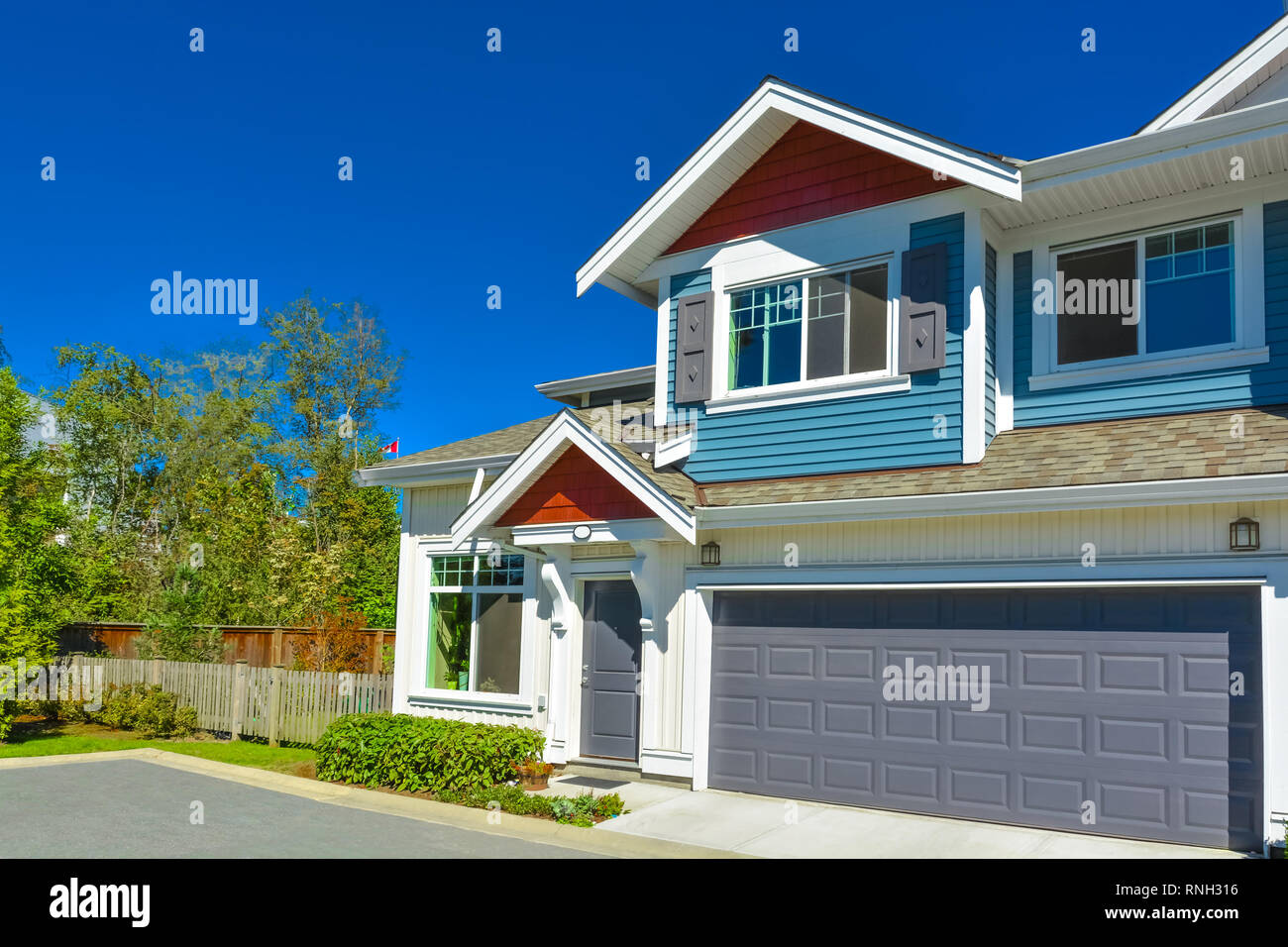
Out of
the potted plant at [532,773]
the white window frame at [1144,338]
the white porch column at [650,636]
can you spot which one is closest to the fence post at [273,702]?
the potted plant at [532,773]

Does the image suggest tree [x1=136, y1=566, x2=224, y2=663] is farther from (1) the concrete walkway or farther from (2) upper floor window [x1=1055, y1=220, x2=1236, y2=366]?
(2) upper floor window [x1=1055, y1=220, x2=1236, y2=366]

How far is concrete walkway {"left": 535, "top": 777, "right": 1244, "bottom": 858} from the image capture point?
338 inches

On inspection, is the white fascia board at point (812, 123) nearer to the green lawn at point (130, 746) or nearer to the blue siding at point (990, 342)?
the blue siding at point (990, 342)

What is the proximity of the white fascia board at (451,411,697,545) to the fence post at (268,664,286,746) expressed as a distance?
17.2ft

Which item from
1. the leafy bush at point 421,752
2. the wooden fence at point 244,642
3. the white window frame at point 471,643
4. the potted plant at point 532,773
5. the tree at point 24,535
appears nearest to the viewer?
the leafy bush at point 421,752

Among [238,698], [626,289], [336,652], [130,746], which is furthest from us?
[336,652]

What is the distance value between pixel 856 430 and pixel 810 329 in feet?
4.38

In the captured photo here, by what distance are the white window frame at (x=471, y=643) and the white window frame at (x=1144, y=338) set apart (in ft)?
22.4

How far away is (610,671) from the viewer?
41.2 ft

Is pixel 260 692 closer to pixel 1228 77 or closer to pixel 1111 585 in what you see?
pixel 1111 585

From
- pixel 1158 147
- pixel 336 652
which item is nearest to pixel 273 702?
pixel 336 652

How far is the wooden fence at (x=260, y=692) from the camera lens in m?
15.1

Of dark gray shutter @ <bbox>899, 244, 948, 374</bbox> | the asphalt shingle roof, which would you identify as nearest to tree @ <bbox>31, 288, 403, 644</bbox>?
the asphalt shingle roof
